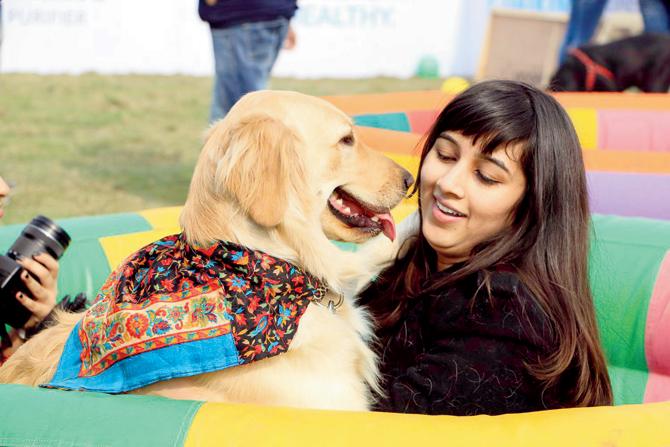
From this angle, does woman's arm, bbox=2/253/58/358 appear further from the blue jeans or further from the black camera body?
the blue jeans

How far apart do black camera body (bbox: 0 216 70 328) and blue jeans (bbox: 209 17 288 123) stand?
10.1 feet

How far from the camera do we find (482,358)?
6.68ft

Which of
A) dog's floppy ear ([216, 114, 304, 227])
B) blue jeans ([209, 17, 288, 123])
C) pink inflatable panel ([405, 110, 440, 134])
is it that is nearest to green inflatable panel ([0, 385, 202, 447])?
dog's floppy ear ([216, 114, 304, 227])

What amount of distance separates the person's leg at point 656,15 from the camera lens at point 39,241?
815 centimetres

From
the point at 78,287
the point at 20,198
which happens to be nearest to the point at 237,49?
the point at 20,198

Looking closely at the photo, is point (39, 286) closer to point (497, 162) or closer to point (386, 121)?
point (497, 162)

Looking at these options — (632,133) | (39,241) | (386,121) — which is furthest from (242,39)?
(39,241)

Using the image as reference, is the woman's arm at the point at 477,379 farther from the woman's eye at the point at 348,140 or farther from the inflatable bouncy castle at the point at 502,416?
the woman's eye at the point at 348,140

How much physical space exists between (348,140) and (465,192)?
15.5 inches

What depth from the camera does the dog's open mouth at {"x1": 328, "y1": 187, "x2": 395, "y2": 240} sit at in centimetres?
237

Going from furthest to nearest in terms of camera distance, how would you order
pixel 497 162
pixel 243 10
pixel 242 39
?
1. pixel 242 39
2. pixel 243 10
3. pixel 497 162

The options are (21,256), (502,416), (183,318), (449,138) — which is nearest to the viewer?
(502,416)

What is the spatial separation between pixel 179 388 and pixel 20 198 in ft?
16.6

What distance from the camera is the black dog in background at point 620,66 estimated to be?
340 inches
